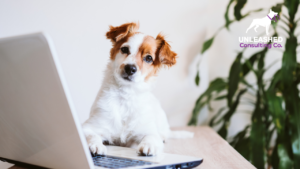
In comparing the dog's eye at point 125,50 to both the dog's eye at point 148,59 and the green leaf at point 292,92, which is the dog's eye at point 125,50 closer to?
the dog's eye at point 148,59

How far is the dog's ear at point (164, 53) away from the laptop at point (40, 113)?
1.51 feet

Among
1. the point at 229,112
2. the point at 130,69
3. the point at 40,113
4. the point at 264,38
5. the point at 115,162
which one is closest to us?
→ the point at 40,113

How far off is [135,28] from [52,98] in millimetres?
616

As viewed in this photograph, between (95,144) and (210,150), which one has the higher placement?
(95,144)

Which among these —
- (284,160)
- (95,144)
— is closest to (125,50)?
(95,144)

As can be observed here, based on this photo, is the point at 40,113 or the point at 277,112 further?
the point at 277,112

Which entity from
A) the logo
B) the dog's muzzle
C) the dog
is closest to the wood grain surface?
the dog

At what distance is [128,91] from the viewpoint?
→ 0.98m

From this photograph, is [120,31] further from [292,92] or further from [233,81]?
[292,92]

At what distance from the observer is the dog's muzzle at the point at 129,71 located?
0.89 meters

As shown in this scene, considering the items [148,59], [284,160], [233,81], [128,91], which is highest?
[148,59]

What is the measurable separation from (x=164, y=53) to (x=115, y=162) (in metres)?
0.51

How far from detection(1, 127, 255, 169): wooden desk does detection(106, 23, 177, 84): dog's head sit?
1.19ft

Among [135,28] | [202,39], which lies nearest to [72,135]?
[135,28]
